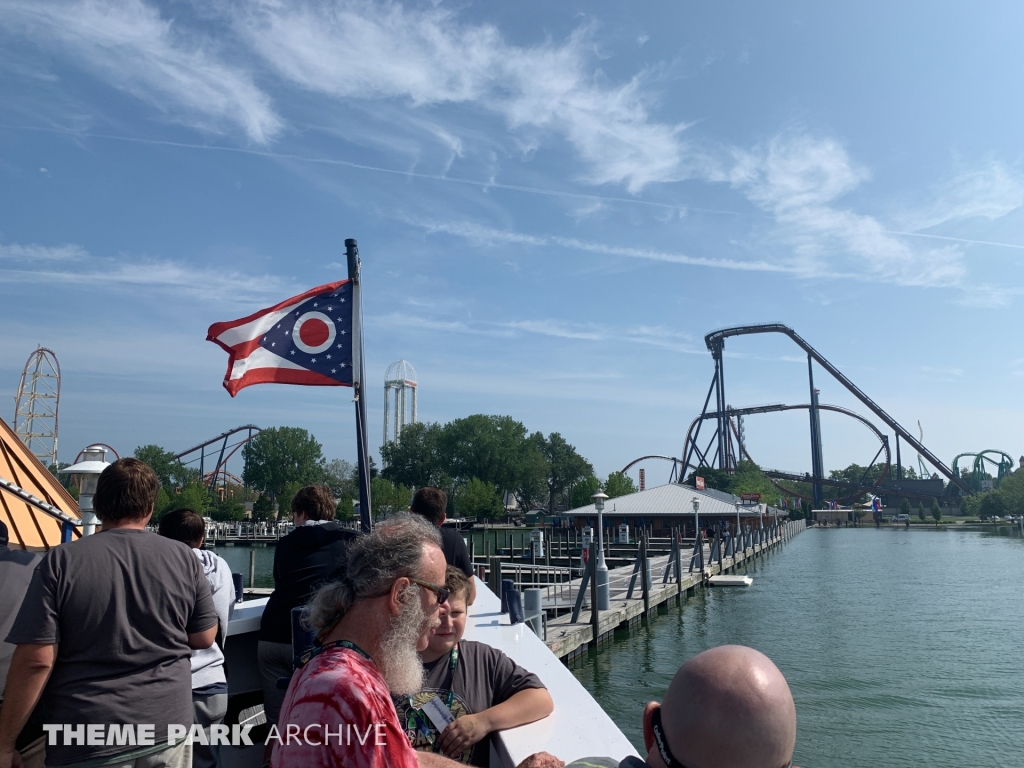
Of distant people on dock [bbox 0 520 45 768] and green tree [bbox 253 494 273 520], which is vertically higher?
distant people on dock [bbox 0 520 45 768]

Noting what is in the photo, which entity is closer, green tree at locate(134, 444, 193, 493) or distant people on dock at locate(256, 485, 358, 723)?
distant people on dock at locate(256, 485, 358, 723)

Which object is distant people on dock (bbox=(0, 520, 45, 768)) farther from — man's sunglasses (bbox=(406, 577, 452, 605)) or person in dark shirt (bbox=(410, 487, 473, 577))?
person in dark shirt (bbox=(410, 487, 473, 577))

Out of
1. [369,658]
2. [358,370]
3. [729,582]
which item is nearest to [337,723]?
[369,658]

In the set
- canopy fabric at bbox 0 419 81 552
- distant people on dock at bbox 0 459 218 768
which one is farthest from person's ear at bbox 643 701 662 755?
canopy fabric at bbox 0 419 81 552

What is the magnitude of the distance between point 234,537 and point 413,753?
237 ft

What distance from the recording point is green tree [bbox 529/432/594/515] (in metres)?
103

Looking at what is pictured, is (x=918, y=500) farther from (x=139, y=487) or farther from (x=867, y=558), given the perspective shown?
(x=139, y=487)

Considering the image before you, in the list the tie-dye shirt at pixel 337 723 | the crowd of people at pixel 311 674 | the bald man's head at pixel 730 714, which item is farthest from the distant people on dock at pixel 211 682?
the bald man's head at pixel 730 714

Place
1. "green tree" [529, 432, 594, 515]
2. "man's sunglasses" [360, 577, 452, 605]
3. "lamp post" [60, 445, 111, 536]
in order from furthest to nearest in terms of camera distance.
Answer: "green tree" [529, 432, 594, 515] < "lamp post" [60, 445, 111, 536] < "man's sunglasses" [360, 577, 452, 605]

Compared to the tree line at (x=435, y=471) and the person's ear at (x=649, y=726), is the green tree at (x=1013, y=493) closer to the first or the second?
the tree line at (x=435, y=471)

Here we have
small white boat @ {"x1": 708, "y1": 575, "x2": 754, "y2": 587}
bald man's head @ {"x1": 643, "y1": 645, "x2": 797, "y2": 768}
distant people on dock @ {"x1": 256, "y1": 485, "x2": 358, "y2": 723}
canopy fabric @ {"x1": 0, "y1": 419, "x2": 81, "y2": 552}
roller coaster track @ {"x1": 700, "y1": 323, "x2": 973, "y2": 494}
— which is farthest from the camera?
roller coaster track @ {"x1": 700, "y1": 323, "x2": 973, "y2": 494}

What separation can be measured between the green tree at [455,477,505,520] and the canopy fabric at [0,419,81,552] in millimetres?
77261

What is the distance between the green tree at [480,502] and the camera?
82.9 metres

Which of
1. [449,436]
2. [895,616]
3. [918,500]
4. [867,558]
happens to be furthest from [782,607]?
[918,500]
